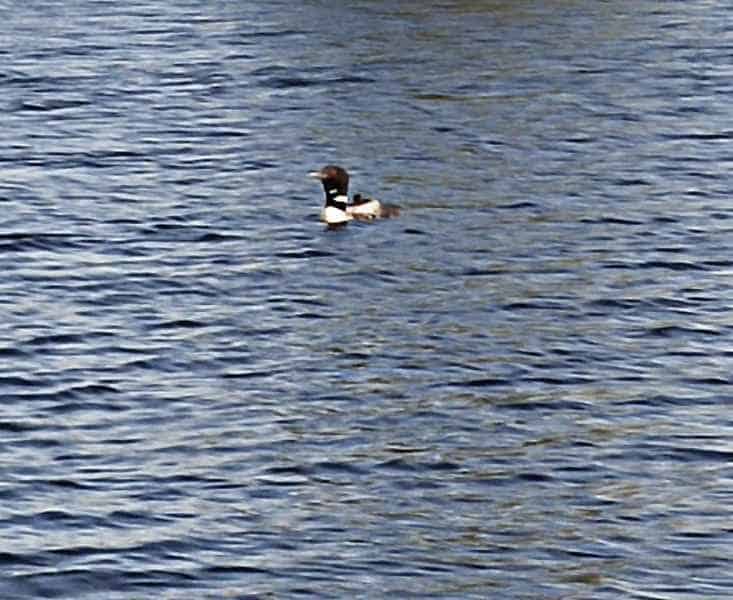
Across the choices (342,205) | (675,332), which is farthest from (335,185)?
(675,332)

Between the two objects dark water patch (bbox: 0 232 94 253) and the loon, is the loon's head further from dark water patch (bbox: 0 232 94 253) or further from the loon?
dark water patch (bbox: 0 232 94 253)

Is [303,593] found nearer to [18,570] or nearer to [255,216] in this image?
[18,570]

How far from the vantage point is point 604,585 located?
583 inches

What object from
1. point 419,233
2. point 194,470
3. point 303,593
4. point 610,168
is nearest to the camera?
point 303,593

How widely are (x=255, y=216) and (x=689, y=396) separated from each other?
7167 millimetres

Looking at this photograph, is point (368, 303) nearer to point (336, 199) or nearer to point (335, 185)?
point (336, 199)

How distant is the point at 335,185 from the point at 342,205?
1.10 feet

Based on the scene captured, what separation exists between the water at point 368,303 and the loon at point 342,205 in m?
0.20

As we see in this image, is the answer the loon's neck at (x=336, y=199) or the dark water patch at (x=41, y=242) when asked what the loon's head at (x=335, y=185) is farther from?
the dark water patch at (x=41, y=242)

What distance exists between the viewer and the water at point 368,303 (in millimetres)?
15688

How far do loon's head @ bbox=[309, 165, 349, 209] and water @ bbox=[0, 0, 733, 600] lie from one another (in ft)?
1.13

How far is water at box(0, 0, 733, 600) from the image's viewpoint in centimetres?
1569

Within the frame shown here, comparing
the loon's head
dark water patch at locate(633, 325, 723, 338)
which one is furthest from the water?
the loon's head

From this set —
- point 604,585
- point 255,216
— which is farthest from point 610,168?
point 604,585
